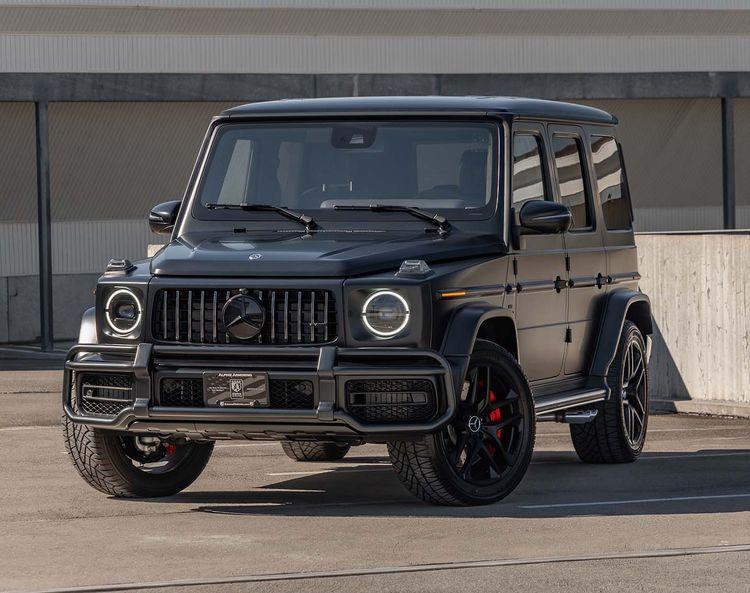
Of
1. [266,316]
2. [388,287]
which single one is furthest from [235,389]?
[388,287]

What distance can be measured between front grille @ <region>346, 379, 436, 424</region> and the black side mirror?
2253 mm

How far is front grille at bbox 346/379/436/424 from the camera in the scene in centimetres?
938

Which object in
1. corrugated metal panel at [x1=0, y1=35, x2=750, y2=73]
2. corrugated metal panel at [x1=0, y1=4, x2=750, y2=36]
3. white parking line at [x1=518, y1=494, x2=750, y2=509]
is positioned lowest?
white parking line at [x1=518, y1=494, x2=750, y2=509]

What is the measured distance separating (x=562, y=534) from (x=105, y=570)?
7.30ft

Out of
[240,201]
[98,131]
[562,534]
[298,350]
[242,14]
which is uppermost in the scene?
[242,14]

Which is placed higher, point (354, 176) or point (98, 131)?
point (98, 131)

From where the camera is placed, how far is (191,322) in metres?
9.65

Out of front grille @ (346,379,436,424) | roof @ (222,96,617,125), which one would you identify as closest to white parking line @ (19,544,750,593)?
front grille @ (346,379,436,424)

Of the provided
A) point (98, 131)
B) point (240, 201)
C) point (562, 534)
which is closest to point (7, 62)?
point (98, 131)

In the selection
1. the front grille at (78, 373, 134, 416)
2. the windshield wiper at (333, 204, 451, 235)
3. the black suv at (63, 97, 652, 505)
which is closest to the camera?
the black suv at (63, 97, 652, 505)

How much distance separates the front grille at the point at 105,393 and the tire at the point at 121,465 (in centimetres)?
26

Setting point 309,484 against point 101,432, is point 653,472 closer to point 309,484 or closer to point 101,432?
point 309,484

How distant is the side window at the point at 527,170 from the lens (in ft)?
35.4

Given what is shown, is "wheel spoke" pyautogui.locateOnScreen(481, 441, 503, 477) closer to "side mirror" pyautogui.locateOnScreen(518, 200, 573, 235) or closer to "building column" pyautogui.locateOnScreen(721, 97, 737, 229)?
"side mirror" pyautogui.locateOnScreen(518, 200, 573, 235)
